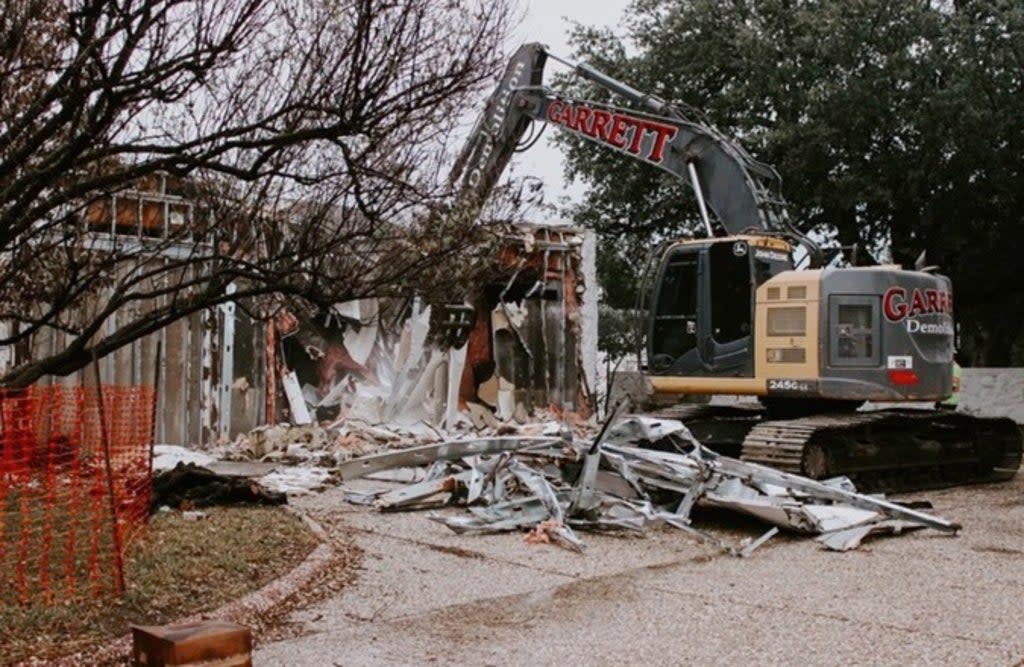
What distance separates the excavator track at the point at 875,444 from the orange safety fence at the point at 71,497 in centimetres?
619

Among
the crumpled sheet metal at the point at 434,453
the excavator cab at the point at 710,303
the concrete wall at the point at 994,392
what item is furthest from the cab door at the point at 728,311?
the concrete wall at the point at 994,392

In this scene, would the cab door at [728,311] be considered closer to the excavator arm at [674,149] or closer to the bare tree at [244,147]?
the excavator arm at [674,149]

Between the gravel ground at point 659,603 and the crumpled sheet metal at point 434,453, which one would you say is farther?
the crumpled sheet metal at point 434,453

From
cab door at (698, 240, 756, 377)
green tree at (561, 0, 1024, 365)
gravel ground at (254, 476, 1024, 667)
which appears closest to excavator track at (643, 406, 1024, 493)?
cab door at (698, 240, 756, 377)

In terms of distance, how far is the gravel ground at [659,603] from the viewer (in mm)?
5570

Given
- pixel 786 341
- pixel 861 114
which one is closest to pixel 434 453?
pixel 786 341

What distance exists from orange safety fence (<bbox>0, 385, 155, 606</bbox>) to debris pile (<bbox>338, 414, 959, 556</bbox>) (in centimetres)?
237

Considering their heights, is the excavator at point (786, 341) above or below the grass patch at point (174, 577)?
above

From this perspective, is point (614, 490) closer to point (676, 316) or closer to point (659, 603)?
point (659, 603)

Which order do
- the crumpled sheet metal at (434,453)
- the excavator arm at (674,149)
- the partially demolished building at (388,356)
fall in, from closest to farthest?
the crumpled sheet metal at (434,453), the excavator arm at (674,149), the partially demolished building at (388,356)

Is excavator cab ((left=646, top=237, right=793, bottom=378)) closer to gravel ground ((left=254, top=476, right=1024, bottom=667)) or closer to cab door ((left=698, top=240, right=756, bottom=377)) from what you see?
cab door ((left=698, top=240, right=756, bottom=377))

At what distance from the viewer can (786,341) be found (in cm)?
1238

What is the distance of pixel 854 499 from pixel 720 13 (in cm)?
1724

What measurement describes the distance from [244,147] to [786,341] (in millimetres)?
7316
